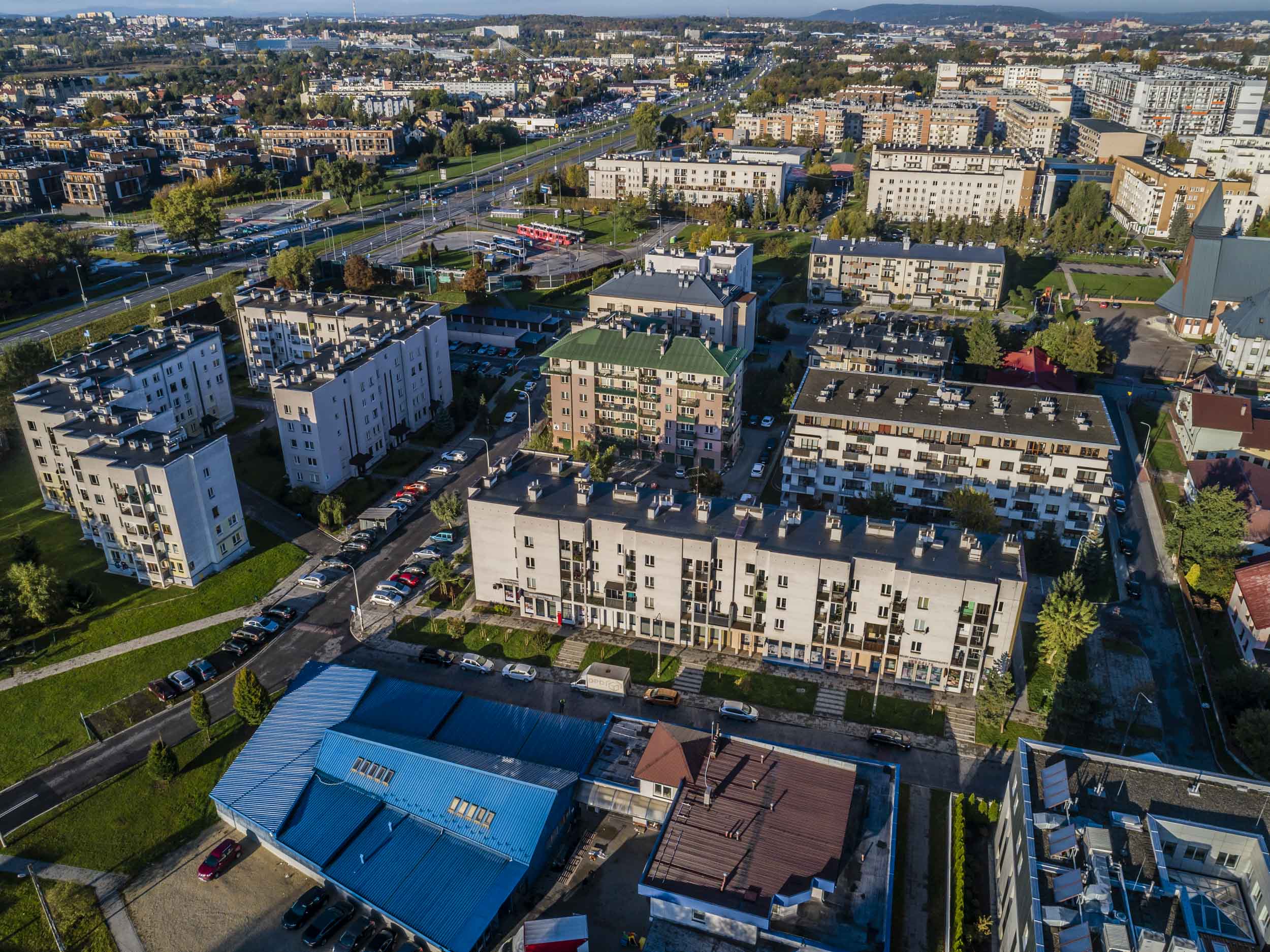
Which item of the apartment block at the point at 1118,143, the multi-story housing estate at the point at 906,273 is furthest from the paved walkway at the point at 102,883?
the apartment block at the point at 1118,143

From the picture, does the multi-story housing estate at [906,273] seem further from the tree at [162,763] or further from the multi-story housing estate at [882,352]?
the tree at [162,763]

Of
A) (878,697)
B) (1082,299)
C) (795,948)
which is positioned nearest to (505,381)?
(878,697)

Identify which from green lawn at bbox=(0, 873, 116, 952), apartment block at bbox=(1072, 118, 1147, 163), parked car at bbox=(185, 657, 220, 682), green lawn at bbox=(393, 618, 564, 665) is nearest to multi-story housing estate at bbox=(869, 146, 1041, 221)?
apartment block at bbox=(1072, 118, 1147, 163)

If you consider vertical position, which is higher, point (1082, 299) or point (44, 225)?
point (44, 225)

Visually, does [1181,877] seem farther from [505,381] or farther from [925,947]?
[505,381]

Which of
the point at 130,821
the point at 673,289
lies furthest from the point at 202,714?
the point at 673,289

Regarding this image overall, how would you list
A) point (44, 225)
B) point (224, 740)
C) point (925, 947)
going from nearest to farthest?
point (925, 947), point (224, 740), point (44, 225)
